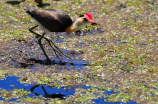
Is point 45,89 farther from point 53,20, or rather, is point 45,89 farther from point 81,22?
point 81,22

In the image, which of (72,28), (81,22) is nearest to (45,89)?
(72,28)

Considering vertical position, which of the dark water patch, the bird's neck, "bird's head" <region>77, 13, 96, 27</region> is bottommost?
the dark water patch

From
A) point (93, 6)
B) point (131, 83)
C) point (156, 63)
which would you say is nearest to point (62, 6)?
point (93, 6)

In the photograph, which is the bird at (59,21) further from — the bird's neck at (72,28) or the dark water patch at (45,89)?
the dark water patch at (45,89)

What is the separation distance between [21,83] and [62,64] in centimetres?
136

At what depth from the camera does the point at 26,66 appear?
750 centimetres

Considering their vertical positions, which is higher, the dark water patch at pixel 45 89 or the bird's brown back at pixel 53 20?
the bird's brown back at pixel 53 20

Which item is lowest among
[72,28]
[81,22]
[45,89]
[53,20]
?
[45,89]

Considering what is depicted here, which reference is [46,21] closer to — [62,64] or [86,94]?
[62,64]

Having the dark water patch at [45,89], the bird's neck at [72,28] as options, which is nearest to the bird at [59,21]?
the bird's neck at [72,28]

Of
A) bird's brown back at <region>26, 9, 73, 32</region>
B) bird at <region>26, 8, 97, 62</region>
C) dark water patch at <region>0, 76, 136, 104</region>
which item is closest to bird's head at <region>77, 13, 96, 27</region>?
bird at <region>26, 8, 97, 62</region>

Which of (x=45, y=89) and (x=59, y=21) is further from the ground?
(x=59, y=21)

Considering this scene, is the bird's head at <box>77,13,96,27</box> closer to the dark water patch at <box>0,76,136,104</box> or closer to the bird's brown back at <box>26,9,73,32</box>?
the bird's brown back at <box>26,9,73,32</box>

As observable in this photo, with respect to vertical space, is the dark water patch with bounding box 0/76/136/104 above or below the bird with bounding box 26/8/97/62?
below
